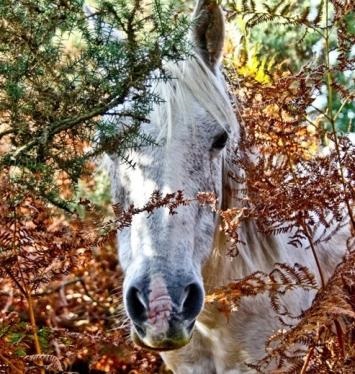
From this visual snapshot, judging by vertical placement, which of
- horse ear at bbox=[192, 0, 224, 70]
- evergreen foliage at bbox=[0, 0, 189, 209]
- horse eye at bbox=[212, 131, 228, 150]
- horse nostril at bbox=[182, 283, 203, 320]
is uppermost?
horse ear at bbox=[192, 0, 224, 70]

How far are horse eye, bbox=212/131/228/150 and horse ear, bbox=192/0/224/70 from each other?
0.42 m

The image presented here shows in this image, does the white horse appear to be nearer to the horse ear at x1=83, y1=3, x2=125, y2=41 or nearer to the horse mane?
the horse mane

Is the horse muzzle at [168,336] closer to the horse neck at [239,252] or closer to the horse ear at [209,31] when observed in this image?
the horse neck at [239,252]

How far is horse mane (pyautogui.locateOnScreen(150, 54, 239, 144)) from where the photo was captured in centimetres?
342

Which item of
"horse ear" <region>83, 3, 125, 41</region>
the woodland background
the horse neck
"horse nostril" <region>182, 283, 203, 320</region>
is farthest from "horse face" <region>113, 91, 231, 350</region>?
"horse ear" <region>83, 3, 125, 41</region>

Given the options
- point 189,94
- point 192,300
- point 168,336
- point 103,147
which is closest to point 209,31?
point 189,94

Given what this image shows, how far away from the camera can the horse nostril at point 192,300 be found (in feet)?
9.45

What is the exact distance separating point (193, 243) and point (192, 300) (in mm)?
377

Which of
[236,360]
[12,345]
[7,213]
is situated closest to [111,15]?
[7,213]

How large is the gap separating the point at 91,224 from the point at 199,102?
76 cm

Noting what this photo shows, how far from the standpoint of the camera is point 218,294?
10.4 ft

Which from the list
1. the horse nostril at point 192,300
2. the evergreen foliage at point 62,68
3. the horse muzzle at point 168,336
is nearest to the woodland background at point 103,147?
the evergreen foliage at point 62,68

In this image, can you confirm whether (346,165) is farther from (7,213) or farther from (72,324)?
(72,324)

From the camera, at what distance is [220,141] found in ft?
11.5
